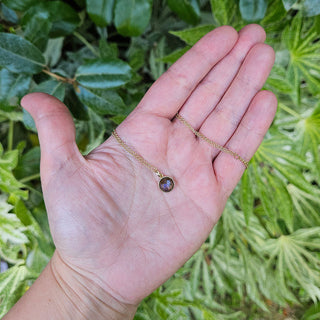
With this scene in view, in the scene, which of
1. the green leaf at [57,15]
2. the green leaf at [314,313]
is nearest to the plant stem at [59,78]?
the green leaf at [57,15]

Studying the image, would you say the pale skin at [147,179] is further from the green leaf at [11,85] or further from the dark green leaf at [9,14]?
the dark green leaf at [9,14]

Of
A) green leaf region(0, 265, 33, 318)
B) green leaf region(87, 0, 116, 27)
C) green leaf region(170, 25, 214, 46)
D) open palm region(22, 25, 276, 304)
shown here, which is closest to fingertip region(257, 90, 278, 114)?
open palm region(22, 25, 276, 304)

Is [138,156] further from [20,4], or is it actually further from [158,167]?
[20,4]

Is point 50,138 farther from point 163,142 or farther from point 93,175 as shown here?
point 163,142

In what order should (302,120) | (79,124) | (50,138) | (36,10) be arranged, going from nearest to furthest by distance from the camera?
(50,138) → (36,10) → (302,120) → (79,124)

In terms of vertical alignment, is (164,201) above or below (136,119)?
below

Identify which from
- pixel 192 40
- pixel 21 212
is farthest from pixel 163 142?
pixel 21 212
